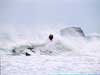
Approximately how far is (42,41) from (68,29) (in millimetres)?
1509

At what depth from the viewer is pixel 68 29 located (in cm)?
790

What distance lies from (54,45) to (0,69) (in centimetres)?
341

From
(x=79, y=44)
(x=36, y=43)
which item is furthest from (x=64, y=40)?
(x=36, y=43)

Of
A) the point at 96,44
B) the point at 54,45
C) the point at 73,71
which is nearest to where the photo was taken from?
the point at 73,71

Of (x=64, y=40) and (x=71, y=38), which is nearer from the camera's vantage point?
(x=64, y=40)

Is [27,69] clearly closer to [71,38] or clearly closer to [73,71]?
[73,71]

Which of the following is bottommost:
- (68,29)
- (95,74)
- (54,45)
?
(95,74)

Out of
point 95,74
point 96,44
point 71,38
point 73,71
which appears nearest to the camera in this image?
point 95,74

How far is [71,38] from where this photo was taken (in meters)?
7.65

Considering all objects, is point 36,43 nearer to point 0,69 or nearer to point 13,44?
point 13,44


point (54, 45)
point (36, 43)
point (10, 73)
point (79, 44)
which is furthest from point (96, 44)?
point (10, 73)

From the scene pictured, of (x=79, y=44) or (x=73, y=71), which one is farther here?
(x=79, y=44)

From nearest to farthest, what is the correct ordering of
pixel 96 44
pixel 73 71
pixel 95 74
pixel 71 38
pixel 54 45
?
pixel 95 74
pixel 73 71
pixel 54 45
pixel 96 44
pixel 71 38

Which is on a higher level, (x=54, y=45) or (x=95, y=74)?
(x=54, y=45)
